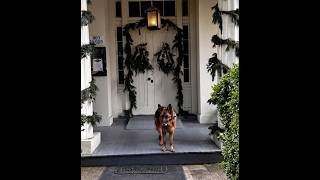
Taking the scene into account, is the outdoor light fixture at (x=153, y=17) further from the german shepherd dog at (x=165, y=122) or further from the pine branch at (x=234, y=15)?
the german shepherd dog at (x=165, y=122)

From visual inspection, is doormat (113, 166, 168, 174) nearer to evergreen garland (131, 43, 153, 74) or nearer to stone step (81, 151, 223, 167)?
stone step (81, 151, 223, 167)

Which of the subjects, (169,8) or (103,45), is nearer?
(103,45)

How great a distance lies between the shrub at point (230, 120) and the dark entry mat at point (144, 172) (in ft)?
3.98

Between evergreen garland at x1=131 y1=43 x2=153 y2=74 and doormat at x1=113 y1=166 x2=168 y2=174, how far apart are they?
3.77 m

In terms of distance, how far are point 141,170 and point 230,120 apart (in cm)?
192

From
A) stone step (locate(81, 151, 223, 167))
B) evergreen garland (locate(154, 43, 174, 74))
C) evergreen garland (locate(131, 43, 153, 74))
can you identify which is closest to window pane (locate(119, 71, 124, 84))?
evergreen garland (locate(131, 43, 153, 74))

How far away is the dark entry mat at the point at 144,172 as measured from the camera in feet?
17.9

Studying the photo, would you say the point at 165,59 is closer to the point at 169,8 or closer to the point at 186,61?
the point at 186,61

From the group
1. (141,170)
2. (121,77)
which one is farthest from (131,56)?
(141,170)

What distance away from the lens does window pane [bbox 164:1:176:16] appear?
30.5 feet

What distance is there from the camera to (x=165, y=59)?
938 cm

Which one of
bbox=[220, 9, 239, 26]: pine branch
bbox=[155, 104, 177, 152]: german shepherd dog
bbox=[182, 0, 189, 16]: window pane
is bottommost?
bbox=[155, 104, 177, 152]: german shepherd dog

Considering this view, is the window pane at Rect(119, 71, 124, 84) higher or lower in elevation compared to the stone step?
higher
